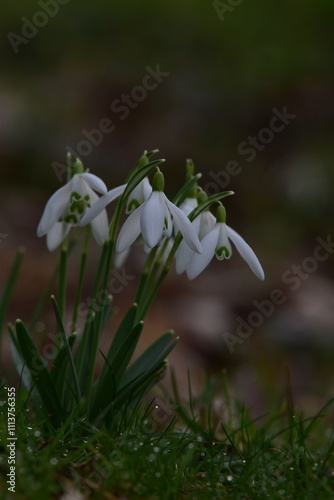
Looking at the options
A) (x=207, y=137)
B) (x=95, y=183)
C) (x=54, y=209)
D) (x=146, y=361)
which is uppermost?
(x=207, y=137)

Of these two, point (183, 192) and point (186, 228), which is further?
point (183, 192)

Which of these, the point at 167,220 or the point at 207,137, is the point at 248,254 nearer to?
the point at 167,220

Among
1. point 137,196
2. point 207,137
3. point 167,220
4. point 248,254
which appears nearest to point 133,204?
point 137,196

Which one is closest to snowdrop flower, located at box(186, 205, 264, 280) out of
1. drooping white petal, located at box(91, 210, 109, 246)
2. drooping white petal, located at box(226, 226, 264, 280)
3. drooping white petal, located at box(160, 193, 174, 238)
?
drooping white petal, located at box(226, 226, 264, 280)

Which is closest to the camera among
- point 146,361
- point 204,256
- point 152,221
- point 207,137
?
point 152,221

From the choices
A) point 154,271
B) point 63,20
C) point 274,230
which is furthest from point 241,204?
point 154,271

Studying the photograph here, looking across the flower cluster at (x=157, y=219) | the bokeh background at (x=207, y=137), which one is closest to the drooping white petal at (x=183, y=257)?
the flower cluster at (x=157, y=219)
